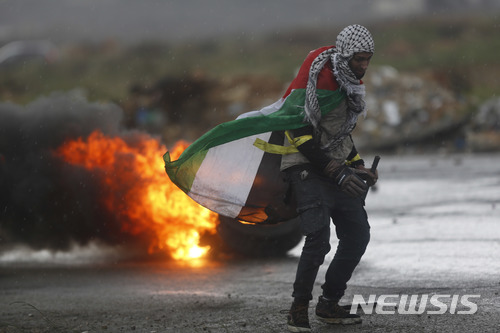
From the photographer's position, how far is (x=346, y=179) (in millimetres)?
4453

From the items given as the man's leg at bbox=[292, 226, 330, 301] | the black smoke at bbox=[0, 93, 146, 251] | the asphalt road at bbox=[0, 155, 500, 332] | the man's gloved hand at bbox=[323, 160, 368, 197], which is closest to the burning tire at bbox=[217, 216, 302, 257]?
the asphalt road at bbox=[0, 155, 500, 332]

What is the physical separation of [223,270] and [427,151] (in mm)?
17638

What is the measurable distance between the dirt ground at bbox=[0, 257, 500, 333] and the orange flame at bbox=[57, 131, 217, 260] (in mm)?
365

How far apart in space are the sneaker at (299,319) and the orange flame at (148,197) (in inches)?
111

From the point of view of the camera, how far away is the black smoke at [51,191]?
7.79 m

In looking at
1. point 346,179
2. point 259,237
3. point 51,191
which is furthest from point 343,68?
point 51,191

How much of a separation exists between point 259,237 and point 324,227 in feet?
9.10

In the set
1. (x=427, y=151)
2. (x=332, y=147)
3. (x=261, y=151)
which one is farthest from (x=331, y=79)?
(x=427, y=151)

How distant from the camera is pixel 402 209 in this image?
10492mm

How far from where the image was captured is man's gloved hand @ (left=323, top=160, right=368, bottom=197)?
446 cm

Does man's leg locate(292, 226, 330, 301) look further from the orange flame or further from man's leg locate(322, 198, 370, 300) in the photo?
the orange flame

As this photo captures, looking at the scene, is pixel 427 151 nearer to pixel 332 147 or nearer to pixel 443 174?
pixel 443 174

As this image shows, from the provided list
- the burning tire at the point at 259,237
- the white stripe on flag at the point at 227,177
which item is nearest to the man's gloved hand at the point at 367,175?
the white stripe on flag at the point at 227,177

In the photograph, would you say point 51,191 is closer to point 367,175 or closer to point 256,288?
point 256,288
